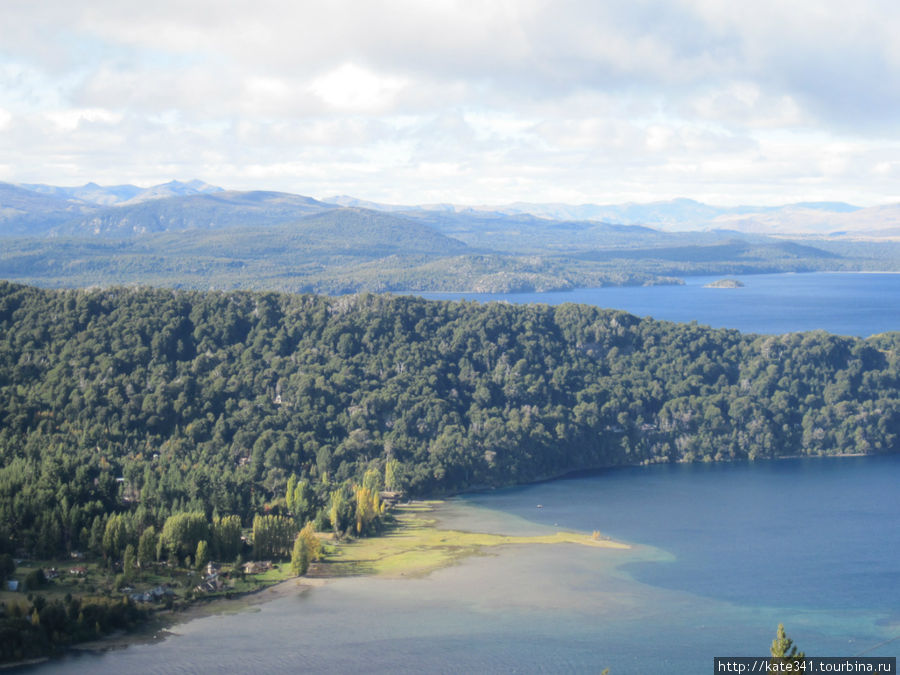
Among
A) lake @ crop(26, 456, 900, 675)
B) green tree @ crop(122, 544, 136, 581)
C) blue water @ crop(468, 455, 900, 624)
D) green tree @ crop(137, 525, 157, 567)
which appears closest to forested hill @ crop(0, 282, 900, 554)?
blue water @ crop(468, 455, 900, 624)

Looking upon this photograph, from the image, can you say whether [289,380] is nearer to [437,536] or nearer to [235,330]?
[235,330]

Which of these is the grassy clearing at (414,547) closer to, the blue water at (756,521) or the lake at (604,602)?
the lake at (604,602)

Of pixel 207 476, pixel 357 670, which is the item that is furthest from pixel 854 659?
pixel 207 476

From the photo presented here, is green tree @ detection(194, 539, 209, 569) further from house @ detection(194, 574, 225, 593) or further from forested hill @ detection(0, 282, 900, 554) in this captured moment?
forested hill @ detection(0, 282, 900, 554)

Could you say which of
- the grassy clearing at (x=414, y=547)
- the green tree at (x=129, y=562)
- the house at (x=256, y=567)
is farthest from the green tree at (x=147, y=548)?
the grassy clearing at (x=414, y=547)

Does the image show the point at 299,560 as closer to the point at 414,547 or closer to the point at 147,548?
the point at 147,548

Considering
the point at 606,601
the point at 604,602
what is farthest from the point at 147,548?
the point at 606,601

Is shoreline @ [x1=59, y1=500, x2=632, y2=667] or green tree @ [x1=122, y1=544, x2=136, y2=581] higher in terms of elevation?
green tree @ [x1=122, y1=544, x2=136, y2=581]
